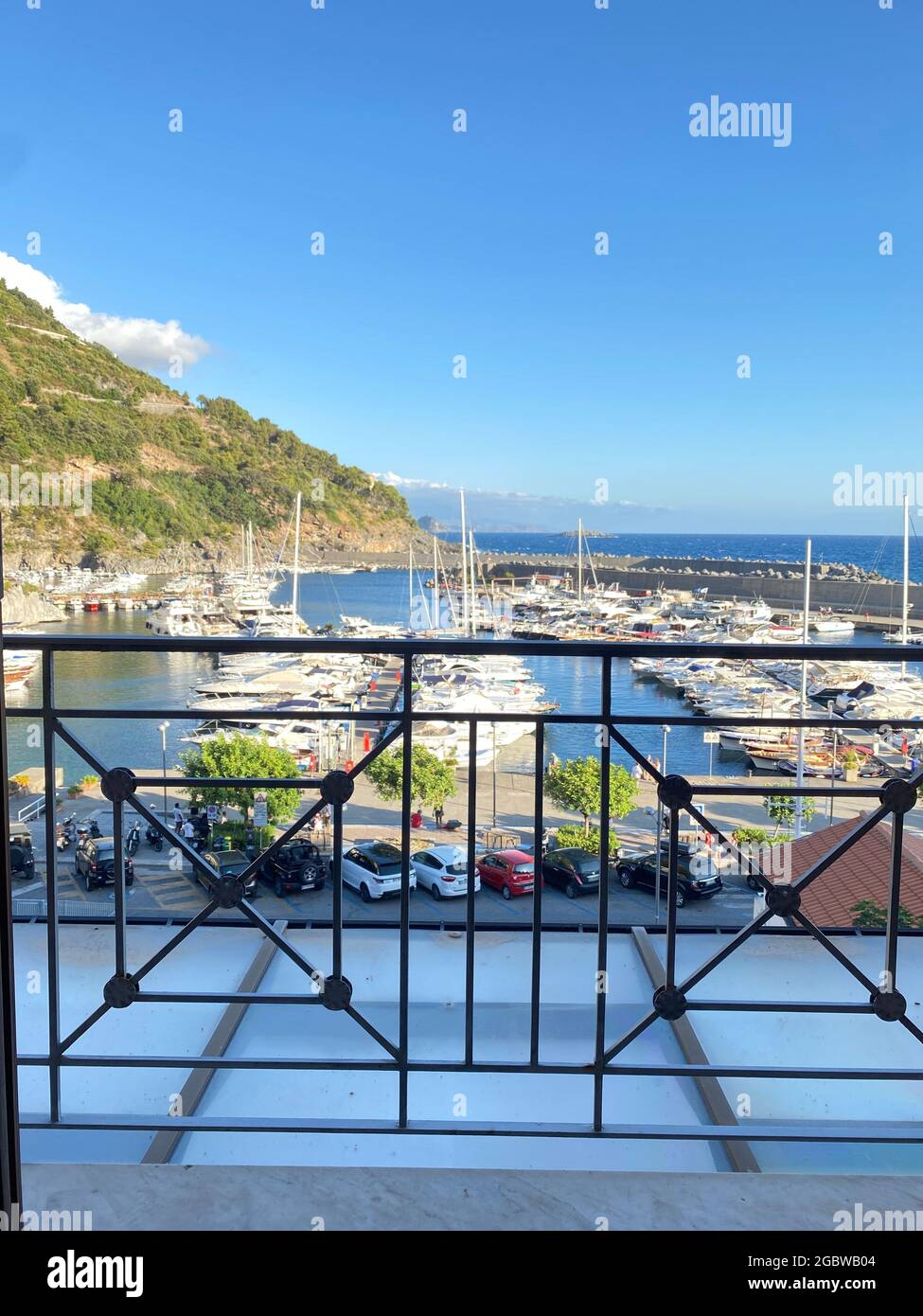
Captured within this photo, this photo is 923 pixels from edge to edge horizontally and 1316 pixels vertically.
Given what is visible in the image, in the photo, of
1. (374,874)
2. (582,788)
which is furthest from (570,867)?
(374,874)

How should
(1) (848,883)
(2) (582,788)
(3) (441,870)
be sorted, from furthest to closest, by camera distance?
(2) (582,788) → (3) (441,870) → (1) (848,883)

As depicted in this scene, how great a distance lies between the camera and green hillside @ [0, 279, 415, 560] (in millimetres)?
47594

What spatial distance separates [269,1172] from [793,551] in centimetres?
12122

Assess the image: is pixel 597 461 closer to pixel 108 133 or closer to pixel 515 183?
pixel 515 183

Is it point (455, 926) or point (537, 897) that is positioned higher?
point (537, 897)

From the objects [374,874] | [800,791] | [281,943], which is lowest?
[374,874]

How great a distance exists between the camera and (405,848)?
1.42 m

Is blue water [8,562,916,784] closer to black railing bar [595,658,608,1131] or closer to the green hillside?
the green hillside

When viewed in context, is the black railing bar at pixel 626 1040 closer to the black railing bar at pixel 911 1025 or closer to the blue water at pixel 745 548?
the black railing bar at pixel 911 1025

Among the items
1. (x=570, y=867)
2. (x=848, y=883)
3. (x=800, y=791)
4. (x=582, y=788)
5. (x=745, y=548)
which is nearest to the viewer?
(x=800, y=791)

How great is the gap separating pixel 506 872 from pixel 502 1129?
10.3 meters

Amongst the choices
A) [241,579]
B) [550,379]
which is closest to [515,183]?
[550,379]

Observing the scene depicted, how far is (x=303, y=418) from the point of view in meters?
91.1

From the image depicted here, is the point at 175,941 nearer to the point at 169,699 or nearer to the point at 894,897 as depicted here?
the point at 894,897
